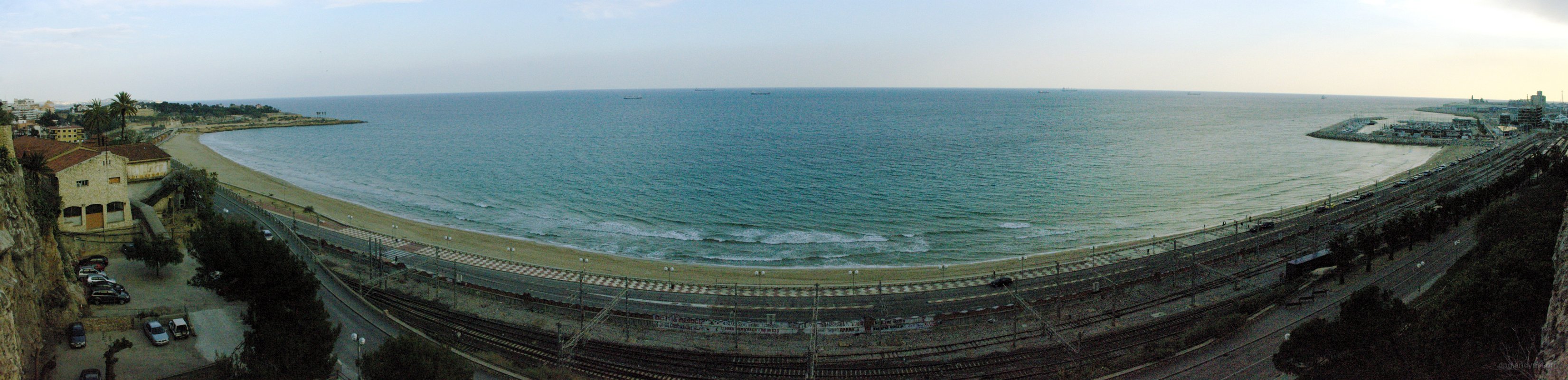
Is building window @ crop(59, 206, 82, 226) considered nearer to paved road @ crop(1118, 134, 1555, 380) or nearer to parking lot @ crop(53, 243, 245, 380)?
parking lot @ crop(53, 243, 245, 380)

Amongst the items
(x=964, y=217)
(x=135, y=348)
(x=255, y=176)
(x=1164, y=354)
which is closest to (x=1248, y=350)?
(x=1164, y=354)

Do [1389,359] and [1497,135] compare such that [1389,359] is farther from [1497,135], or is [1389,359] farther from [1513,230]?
[1497,135]

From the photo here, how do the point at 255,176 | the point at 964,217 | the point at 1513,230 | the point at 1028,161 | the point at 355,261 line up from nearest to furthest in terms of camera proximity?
the point at 1513,230, the point at 355,261, the point at 964,217, the point at 255,176, the point at 1028,161

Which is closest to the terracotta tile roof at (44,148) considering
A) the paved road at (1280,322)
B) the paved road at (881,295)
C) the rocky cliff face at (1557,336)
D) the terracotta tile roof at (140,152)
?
the terracotta tile roof at (140,152)

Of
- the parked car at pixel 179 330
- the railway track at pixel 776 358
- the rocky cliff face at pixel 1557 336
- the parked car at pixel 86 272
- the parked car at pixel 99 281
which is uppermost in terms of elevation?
the rocky cliff face at pixel 1557 336

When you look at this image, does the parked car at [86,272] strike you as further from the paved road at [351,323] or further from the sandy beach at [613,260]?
the sandy beach at [613,260]

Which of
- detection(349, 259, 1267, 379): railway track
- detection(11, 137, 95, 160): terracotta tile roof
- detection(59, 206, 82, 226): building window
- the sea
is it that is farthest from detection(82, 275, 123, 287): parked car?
the sea
